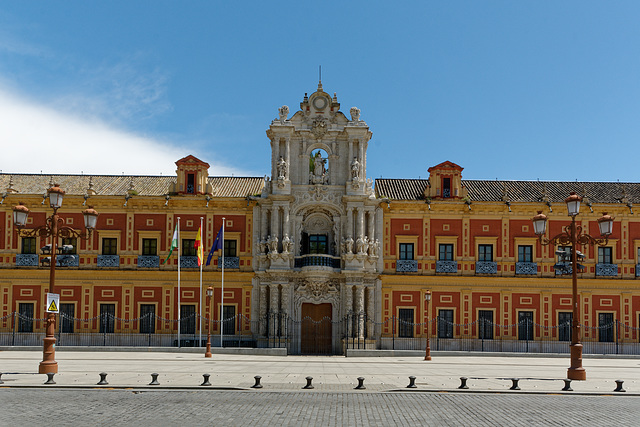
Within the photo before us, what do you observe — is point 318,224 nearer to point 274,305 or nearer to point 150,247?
point 274,305

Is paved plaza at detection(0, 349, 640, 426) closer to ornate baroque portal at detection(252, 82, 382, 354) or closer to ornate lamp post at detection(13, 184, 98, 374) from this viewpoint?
ornate lamp post at detection(13, 184, 98, 374)

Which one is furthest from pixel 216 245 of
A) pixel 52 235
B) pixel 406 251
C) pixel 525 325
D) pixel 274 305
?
pixel 525 325

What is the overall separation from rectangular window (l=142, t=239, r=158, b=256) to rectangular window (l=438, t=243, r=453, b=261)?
16607 millimetres

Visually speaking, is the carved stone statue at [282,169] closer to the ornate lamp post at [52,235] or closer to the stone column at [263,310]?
the stone column at [263,310]

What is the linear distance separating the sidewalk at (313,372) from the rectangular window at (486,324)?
18.4 feet

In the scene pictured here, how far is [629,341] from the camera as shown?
38.7m

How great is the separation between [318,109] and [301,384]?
23.4 m

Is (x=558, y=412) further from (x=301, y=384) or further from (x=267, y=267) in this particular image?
(x=267, y=267)

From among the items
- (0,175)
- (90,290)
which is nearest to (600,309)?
(90,290)

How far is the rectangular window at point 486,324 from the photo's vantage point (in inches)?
1532

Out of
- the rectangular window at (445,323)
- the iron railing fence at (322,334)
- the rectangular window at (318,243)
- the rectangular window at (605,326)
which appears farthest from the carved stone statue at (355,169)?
the rectangular window at (605,326)

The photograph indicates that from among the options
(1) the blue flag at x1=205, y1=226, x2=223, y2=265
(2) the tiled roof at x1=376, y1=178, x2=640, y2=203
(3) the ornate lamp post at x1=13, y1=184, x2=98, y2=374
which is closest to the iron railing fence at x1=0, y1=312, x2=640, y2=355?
(1) the blue flag at x1=205, y1=226, x2=223, y2=265

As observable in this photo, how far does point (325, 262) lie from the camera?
38.6 metres

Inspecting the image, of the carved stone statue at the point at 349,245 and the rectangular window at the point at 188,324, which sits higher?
the carved stone statue at the point at 349,245
